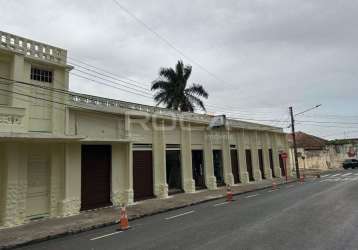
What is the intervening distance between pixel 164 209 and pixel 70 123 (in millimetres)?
5900

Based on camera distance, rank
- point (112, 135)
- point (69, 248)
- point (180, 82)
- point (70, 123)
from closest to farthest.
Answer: point (69, 248) < point (70, 123) < point (112, 135) < point (180, 82)

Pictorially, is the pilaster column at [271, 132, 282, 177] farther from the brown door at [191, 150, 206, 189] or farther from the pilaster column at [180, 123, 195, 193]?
the pilaster column at [180, 123, 195, 193]

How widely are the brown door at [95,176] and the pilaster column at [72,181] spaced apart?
1.71 ft

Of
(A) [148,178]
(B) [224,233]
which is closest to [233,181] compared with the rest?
(A) [148,178]

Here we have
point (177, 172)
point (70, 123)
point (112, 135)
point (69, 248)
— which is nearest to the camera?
point (69, 248)

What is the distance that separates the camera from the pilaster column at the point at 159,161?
751 inches

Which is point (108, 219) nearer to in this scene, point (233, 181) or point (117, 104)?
point (117, 104)

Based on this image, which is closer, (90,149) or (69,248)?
(69,248)

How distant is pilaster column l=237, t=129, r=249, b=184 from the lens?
28188 mm

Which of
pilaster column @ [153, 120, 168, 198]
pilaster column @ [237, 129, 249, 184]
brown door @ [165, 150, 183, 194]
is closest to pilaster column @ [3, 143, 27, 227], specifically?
pilaster column @ [153, 120, 168, 198]

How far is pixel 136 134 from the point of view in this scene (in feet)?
59.5

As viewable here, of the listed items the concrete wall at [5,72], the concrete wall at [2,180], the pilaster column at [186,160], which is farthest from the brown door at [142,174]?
the concrete wall at [5,72]

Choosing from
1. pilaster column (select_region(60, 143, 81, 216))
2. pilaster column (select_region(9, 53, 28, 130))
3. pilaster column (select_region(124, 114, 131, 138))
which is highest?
pilaster column (select_region(9, 53, 28, 130))

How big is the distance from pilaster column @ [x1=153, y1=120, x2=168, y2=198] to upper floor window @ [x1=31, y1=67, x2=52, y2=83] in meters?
7.15
